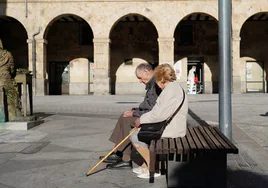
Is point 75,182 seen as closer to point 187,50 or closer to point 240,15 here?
point 240,15

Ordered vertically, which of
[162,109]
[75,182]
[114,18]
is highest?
[114,18]

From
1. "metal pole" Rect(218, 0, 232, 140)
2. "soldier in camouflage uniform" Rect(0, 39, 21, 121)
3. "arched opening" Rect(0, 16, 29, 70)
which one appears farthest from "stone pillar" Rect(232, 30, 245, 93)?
"metal pole" Rect(218, 0, 232, 140)

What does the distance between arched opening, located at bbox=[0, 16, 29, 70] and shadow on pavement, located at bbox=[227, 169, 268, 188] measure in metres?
27.2

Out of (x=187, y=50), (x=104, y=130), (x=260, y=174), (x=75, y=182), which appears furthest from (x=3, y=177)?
(x=187, y=50)

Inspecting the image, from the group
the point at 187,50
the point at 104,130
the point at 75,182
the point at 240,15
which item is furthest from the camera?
the point at 187,50

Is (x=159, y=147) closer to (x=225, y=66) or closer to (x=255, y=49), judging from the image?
(x=225, y=66)

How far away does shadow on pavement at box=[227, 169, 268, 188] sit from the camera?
379 centimetres

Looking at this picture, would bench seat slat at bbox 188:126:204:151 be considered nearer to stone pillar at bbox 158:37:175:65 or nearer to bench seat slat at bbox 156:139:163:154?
bench seat slat at bbox 156:139:163:154

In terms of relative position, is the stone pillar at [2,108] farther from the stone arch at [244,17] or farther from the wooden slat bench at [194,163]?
the stone arch at [244,17]

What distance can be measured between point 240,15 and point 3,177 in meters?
23.6

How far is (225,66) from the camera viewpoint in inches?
200

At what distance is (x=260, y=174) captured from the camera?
417 cm

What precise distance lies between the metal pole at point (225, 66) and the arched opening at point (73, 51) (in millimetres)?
24407

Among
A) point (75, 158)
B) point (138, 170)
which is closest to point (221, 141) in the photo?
point (138, 170)
